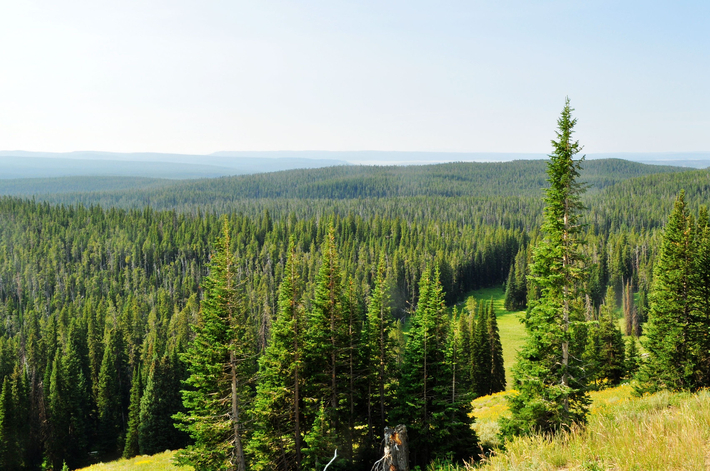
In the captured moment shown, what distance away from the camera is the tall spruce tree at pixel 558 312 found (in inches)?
710

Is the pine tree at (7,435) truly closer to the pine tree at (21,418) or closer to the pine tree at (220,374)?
the pine tree at (21,418)

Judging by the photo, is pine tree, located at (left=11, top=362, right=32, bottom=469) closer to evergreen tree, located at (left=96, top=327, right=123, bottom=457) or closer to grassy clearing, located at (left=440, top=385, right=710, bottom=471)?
evergreen tree, located at (left=96, top=327, right=123, bottom=457)

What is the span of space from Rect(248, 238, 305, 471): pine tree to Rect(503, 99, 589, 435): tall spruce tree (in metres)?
10.7

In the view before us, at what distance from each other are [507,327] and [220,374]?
9290 cm

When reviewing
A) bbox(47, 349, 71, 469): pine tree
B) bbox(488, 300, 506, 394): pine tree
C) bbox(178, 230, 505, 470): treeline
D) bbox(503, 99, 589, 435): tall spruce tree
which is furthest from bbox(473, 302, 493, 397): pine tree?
bbox(47, 349, 71, 469): pine tree

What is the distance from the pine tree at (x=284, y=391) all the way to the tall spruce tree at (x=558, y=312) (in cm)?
1067

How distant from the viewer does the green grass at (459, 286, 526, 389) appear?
83438 millimetres

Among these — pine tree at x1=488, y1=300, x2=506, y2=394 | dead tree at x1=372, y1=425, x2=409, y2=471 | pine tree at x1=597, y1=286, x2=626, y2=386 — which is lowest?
pine tree at x1=488, y1=300, x2=506, y2=394

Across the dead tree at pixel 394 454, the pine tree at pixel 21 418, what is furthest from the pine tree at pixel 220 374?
the pine tree at pixel 21 418

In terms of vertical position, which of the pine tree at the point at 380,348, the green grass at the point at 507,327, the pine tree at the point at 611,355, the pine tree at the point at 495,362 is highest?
the pine tree at the point at 380,348

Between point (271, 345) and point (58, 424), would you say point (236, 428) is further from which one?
point (58, 424)

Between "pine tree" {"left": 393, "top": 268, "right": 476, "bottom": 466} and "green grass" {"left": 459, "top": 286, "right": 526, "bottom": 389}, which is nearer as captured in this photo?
"pine tree" {"left": 393, "top": 268, "right": 476, "bottom": 466}

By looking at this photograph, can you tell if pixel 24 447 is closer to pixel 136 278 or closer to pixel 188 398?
pixel 188 398

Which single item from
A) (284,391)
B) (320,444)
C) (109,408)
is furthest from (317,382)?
(109,408)
